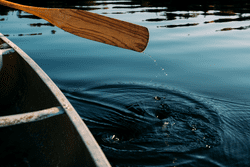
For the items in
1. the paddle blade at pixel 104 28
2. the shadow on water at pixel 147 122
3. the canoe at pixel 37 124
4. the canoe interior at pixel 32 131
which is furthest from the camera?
the shadow on water at pixel 147 122

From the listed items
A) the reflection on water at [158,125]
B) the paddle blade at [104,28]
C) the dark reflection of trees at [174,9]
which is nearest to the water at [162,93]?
the reflection on water at [158,125]

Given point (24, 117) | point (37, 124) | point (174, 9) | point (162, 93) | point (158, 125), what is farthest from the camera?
point (174, 9)

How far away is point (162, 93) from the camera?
3.62 m

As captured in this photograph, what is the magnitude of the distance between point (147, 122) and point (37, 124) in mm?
1289

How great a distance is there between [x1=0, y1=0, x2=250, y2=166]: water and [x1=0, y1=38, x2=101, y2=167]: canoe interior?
1.94ft

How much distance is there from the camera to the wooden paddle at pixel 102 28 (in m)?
2.12

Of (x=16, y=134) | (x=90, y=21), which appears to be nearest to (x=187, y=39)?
(x=90, y=21)

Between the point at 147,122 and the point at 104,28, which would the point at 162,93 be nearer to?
the point at 147,122

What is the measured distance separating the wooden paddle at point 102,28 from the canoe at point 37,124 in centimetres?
58

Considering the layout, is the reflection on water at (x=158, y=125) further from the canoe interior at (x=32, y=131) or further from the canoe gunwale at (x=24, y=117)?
the canoe gunwale at (x=24, y=117)

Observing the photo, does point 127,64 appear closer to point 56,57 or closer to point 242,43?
point 56,57

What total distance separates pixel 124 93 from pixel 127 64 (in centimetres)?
133

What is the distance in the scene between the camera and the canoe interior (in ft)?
5.37

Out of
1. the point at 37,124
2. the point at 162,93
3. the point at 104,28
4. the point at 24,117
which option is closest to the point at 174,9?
the point at 162,93
